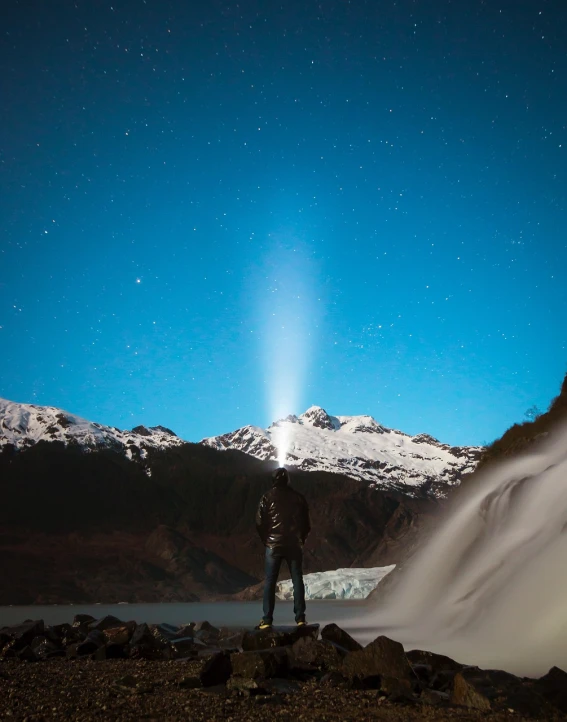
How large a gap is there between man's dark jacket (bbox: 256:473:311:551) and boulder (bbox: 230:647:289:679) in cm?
321

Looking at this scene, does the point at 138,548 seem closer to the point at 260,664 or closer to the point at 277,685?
the point at 260,664

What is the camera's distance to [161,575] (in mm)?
154125

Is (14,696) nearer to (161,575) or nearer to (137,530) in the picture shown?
(161,575)

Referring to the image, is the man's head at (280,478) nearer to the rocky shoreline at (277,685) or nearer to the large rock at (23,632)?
the rocky shoreline at (277,685)

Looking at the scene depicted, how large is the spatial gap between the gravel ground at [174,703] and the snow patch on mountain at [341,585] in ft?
228

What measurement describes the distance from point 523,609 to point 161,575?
507 feet

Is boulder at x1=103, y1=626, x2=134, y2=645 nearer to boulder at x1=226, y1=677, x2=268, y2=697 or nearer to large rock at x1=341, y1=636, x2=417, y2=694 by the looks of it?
boulder at x1=226, y1=677, x2=268, y2=697

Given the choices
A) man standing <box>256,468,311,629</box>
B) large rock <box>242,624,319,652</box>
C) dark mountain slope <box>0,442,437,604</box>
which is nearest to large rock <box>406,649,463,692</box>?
large rock <box>242,624,319,652</box>

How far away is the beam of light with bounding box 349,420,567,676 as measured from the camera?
34.5ft

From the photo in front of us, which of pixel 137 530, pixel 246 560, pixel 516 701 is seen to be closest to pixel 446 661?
pixel 516 701

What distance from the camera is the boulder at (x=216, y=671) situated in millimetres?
7672

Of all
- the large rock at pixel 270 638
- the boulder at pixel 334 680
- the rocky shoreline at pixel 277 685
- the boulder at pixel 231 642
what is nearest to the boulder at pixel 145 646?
the rocky shoreline at pixel 277 685

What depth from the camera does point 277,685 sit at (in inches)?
292

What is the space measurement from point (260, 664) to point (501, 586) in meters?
7.75
